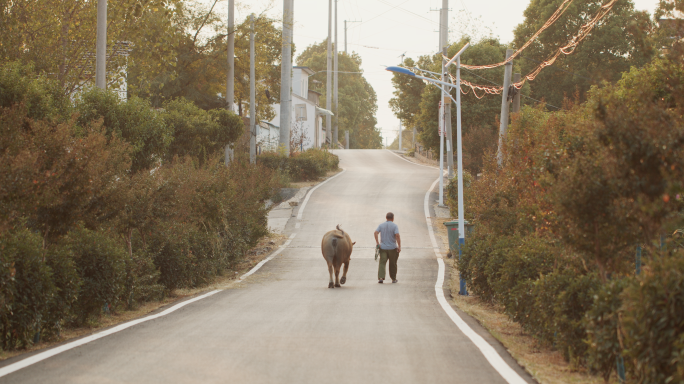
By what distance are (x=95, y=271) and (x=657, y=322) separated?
25.7 feet

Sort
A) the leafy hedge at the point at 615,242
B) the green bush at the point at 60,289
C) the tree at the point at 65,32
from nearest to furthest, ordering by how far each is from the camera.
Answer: the leafy hedge at the point at 615,242 → the green bush at the point at 60,289 → the tree at the point at 65,32

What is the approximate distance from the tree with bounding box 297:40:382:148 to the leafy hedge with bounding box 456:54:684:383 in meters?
85.1

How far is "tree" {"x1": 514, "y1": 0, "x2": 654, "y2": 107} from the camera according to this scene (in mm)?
47656

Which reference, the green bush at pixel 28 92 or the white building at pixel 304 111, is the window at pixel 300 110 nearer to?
the white building at pixel 304 111

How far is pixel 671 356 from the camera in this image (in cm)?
488

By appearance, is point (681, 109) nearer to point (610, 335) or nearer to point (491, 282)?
point (610, 335)

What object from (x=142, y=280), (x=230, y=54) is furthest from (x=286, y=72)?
(x=142, y=280)

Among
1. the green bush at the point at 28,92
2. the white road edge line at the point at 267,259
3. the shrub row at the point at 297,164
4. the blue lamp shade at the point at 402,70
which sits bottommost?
the white road edge line at the point at 267,259

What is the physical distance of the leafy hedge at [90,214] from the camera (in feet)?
26.4

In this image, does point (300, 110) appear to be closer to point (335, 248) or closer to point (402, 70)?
point (402, 70)

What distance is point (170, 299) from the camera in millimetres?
13750

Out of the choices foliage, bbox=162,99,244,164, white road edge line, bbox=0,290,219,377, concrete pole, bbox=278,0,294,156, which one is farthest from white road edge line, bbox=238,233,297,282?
concrete pole, bbox=278,0,294,156

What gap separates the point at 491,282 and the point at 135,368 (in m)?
7.03

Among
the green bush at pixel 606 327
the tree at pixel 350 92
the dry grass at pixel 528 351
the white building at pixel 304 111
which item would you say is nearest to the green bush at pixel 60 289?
the dry grass at pixel 528 351
